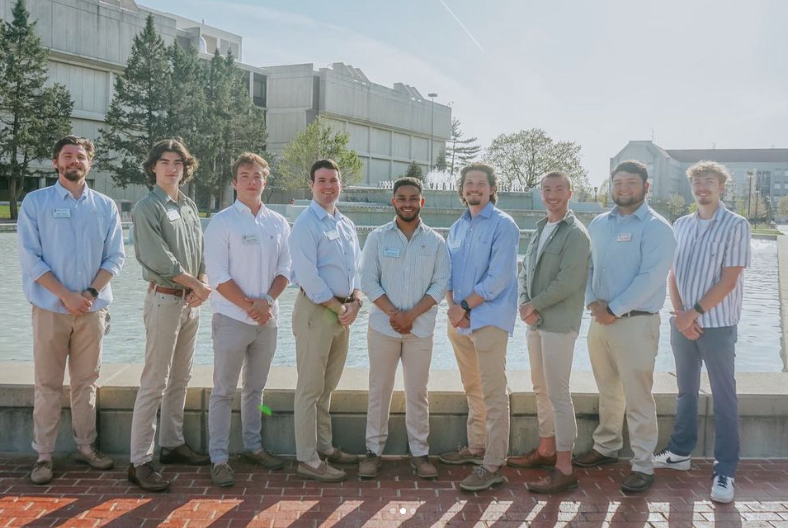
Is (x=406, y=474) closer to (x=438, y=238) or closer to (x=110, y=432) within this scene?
(x=438, y=238)

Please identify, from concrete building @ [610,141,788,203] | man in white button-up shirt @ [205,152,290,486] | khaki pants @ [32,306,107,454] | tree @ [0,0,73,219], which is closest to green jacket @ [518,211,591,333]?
man in white button-up shirt @ [205,152,290,486]

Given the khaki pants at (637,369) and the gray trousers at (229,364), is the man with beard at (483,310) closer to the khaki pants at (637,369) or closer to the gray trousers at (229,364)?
the khaki pants at (637,369)

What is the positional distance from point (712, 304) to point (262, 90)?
64448 mm

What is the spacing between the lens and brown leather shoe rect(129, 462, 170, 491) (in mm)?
3787

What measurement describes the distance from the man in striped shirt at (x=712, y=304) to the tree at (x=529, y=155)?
162ft

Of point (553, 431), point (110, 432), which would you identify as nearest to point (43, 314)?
point (110, 432)

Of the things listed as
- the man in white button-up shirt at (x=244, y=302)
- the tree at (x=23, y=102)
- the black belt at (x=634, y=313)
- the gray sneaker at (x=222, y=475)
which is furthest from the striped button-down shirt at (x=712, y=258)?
the tree at (x=23, y=102)

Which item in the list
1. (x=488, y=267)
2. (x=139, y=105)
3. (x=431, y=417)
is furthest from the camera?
(x=139, y=105)

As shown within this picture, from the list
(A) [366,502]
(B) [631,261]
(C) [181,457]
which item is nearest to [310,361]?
(A) [366,502]

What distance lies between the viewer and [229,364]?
13.5 ft

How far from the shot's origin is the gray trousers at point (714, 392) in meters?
3.98

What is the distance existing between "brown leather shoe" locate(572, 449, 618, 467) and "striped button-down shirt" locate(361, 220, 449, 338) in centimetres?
139

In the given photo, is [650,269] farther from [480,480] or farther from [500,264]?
[480,480]

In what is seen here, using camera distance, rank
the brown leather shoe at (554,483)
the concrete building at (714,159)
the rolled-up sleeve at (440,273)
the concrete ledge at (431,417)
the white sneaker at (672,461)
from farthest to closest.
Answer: the concrete building at (714,159)
the concrete ledge at (431,417)
the white sneaker at (672,461)
the rolled-up sleeve at (440,273)
the brown leather shoe at (554,483)
